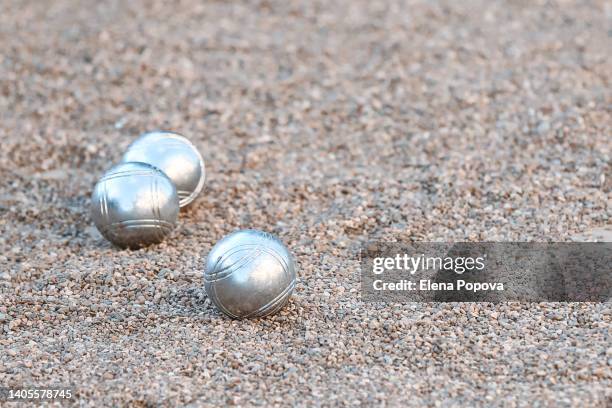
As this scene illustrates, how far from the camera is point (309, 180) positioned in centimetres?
789

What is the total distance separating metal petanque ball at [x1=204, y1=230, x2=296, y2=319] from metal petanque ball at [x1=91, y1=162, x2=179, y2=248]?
1062 millimetres

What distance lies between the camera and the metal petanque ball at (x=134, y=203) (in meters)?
6.52

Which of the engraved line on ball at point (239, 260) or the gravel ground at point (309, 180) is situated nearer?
the gravel ground at point (309, 180)

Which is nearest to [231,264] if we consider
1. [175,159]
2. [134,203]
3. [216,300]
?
[216,300]

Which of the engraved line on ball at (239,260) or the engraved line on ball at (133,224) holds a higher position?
the engraved line on ball at (239,260)

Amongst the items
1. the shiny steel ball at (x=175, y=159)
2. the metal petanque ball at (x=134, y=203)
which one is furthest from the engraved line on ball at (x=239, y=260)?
the shiny steel ball at (x=175, y=159)

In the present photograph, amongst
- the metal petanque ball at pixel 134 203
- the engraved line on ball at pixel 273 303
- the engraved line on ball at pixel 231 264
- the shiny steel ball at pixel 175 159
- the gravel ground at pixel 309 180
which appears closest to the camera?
the gravel ground at pixel 309 180

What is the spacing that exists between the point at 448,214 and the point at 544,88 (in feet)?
8.98

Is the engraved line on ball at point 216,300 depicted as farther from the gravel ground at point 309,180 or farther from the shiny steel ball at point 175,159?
the shiny steel ball at point 175,159

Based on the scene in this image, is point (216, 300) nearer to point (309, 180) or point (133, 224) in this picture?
point (133, 224)

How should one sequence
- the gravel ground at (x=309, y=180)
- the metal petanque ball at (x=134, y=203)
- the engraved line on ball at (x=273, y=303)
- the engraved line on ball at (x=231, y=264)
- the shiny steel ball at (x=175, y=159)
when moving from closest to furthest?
the gravel ground at (x=309, y=180), the engraved line on ball at (x=231, y=264), the engraved line on ball at (x=273, y=303), the metal petanque ball at (x=134, y=203), the shiny steel ball at (x=175, y=159)

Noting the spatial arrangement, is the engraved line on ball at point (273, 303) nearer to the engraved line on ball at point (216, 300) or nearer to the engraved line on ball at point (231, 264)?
the engraved line on ball at point (216, 300)

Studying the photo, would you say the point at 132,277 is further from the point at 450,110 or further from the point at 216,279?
the point at 450,110

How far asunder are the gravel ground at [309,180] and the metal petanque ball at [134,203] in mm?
216
